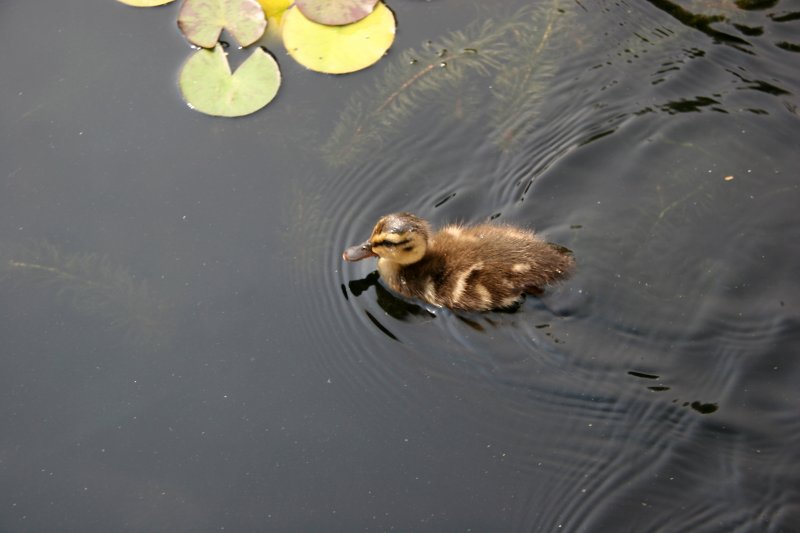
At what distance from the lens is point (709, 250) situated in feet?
12.6

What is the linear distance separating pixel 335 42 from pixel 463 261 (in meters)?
1.30

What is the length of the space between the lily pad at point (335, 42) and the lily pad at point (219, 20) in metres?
0.14

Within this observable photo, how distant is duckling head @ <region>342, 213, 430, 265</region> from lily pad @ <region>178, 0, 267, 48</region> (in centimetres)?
123

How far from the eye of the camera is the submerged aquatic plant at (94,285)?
377cm

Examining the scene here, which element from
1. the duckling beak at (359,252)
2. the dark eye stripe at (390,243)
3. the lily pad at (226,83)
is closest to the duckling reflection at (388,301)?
the duckling beak at (359,252)

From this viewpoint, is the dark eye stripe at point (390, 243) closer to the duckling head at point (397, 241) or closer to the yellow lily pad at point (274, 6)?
the duckling head at point (397, 241)

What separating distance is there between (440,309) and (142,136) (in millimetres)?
1536

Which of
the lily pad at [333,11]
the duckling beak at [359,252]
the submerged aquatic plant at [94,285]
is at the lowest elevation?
the submerged aquatic plant at [94,285]

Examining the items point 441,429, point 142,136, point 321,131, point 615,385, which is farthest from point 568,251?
point 142,136

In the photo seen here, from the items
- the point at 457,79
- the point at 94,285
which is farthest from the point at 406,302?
the point at 94,285

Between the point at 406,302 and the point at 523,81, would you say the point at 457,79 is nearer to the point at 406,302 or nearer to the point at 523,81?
the point at 523,81

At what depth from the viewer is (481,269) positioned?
3.68 metres

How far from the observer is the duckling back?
3.66 metres

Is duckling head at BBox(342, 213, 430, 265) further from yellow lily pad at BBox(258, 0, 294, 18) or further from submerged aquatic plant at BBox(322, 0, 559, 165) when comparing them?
yellow lily pad at BBox(258, 0, 294, 18)
